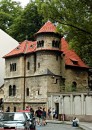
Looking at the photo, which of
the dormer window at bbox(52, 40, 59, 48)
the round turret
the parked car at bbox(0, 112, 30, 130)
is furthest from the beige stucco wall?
the parked car at bbox(0, 112, 30, 130)

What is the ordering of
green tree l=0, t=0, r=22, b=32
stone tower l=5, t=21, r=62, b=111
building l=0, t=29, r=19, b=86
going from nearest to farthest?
stone tower l=5, t=21, r=62, b=111 < building l=0, t=29, r=19, b=86 < green tree l=0, t=0, r=22, b=32

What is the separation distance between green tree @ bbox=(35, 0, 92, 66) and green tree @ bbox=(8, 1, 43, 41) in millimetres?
46383

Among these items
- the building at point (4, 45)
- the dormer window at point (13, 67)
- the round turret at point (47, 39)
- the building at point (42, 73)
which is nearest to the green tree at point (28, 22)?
the building at point (4, 45)

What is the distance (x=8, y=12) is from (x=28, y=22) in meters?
11.9

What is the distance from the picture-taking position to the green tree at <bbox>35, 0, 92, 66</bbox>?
92.1 ft

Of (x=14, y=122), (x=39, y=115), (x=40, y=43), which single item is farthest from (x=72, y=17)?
(x=40, y=43)

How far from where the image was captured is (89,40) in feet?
97.2

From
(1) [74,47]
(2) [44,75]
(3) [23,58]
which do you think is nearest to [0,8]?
(3) [23,58]

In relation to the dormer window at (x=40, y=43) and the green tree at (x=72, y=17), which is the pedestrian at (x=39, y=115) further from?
the dormer window at (x=40, y=43)

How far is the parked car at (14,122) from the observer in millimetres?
20500

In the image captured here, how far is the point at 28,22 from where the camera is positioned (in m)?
76.9

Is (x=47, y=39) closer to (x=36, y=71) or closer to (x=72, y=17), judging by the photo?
(x=36, y=71)

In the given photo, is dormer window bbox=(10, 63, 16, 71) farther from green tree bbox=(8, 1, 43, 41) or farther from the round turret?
green tree bbox=(8, 1, 43, 41)

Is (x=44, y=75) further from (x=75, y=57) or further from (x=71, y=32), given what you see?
(x=71, y=32)
